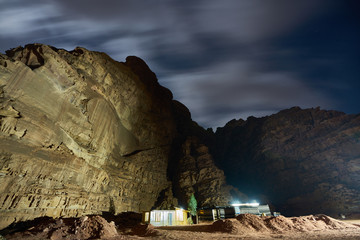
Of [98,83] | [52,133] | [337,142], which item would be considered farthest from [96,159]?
[337,142]

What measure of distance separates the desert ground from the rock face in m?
36.7

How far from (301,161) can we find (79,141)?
221 ft

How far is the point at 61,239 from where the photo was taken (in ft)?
49.7

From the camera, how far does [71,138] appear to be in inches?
1395

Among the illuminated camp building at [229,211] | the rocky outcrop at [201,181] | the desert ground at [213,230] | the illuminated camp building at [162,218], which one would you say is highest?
the rocky outcrop at [201,181]

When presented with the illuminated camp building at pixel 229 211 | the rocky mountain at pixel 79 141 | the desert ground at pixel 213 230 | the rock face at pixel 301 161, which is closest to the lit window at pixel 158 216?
the desert ground at pixel 213 230

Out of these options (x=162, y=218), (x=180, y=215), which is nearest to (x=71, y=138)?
(x=162, y=218)

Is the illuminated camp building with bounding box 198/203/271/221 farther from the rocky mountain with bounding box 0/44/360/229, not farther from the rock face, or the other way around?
the rock face

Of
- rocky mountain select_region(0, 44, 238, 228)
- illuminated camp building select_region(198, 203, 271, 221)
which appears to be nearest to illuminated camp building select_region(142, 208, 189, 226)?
illuminated camp building select_region(198, 203, 271, 221)

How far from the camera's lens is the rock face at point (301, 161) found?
5272 cm

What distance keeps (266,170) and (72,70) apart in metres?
69.1

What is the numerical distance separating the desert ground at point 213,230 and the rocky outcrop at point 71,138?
5.75 m

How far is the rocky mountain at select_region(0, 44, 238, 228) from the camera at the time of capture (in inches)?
1029

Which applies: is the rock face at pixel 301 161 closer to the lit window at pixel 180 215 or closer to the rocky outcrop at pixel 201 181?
the rocky outcrop at pixel 201 181
